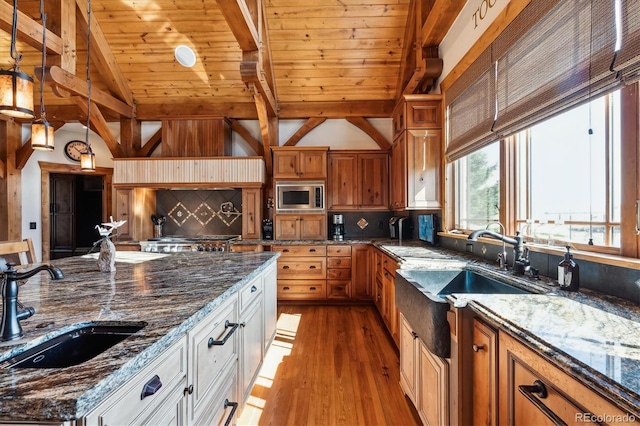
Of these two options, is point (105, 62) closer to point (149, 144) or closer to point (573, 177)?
point (149, 144)

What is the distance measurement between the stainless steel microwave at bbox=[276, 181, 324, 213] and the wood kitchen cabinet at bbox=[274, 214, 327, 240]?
95mm

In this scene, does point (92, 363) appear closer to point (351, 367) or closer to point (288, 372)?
point (288, 372)

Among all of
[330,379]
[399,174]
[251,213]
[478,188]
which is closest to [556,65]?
[478,188]

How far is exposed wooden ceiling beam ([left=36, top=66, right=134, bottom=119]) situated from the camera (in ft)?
10.00

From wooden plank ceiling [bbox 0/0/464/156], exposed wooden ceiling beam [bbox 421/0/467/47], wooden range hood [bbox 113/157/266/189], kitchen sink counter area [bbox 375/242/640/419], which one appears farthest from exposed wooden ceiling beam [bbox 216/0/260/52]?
kitchen sink counter area [bbox 375/242/640/419]

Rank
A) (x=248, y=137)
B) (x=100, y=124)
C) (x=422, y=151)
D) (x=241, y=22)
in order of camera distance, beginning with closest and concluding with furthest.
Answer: (x=241, y=22)
(x=422, y=151)
(x=100, y=124)
(x=248, y=137)

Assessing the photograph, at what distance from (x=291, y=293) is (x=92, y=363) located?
3387 mm

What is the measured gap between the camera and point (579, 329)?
34.9 inches

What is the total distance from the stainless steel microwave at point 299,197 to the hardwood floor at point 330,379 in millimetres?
1622

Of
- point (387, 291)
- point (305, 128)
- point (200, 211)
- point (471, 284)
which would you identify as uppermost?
point (305, 128)

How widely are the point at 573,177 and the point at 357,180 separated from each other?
2.88m

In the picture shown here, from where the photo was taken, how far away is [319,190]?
4.16m

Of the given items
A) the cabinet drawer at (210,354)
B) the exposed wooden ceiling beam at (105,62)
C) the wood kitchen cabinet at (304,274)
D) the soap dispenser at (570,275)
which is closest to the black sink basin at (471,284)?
the soap dispenser at (570,275)

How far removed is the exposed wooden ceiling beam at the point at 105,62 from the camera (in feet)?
11.7
